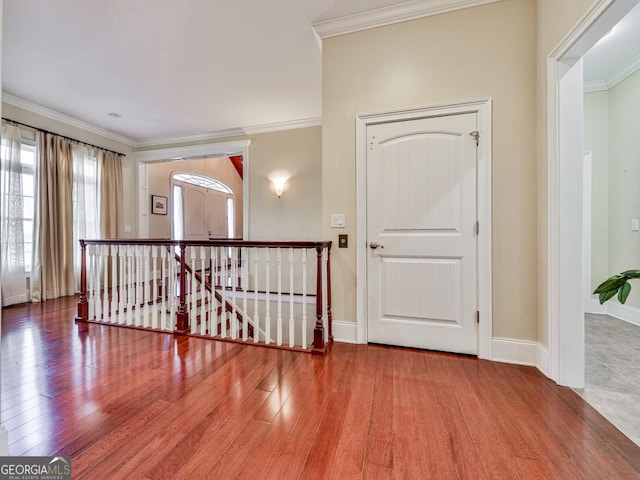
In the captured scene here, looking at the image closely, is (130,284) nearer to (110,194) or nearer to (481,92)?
(110,194)

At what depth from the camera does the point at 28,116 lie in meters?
3.96

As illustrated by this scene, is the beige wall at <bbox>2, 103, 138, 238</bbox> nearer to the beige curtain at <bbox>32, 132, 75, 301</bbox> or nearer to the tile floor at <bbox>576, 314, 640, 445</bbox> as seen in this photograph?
the beige curtain at <bbox>32, 132, 75, 301</bbox>

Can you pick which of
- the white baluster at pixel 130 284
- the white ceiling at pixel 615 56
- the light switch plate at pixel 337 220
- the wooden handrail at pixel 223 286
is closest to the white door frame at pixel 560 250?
the white ceiling at pixel 615 56

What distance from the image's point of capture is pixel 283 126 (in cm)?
473

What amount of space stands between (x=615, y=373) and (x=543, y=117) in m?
1.79

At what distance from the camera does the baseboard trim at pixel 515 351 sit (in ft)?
6.78

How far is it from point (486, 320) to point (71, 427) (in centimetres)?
259

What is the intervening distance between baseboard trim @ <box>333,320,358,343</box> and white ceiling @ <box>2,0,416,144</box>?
2.57 metres

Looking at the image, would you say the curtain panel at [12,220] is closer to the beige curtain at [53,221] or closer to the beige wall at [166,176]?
the beige curtain at [53,221]

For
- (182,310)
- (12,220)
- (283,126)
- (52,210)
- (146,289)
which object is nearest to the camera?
(182,310)

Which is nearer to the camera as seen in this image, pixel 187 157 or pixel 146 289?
pixel 146 289

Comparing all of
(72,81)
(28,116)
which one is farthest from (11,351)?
(28,116)

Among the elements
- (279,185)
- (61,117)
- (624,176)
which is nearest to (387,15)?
(279,185)

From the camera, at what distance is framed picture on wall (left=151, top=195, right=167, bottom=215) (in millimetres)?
5793
